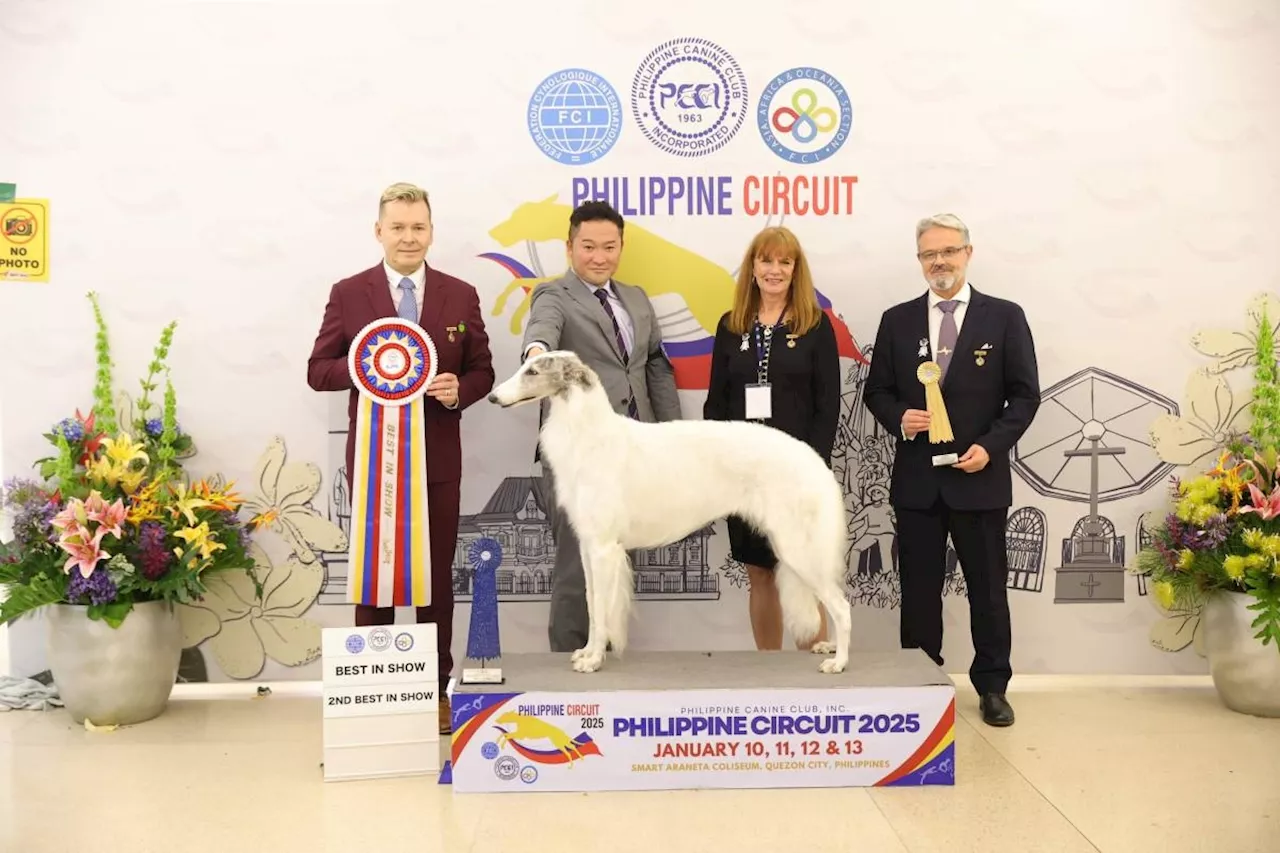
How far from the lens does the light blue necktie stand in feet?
13.8

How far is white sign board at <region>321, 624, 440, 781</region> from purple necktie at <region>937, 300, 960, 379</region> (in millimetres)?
2331

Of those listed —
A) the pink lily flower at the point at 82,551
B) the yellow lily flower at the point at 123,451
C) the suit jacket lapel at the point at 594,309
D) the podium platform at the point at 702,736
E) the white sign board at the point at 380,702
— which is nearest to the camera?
the podium platform at the point at 702,736

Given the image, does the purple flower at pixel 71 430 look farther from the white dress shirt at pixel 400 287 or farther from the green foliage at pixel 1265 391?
the green foliage at pixel 1265 391

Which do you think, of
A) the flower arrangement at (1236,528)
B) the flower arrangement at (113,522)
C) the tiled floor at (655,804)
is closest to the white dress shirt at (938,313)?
the flower arrangement at (1236,528)

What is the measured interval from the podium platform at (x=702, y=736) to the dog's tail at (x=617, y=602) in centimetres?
24

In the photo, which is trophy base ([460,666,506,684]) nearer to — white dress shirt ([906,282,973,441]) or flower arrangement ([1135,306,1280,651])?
white dress shirt ([906,282,973,441])

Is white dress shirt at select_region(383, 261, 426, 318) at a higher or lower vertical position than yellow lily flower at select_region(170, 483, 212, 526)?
higher

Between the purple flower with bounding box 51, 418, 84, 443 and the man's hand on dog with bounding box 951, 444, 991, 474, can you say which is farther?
the purple flower with bounding box 51, 418, 84, 443

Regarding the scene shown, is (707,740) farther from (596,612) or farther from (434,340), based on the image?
(434,340)

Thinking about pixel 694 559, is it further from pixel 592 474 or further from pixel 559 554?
pixel 592 474

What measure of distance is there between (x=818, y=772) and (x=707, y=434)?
1246 mm

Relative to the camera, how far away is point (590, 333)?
167 inches

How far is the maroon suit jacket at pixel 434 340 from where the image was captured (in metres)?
4.17

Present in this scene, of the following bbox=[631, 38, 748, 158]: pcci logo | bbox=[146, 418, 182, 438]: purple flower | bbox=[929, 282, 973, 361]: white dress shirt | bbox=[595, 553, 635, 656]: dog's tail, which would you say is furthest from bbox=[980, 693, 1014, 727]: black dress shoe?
bbox=[146, 418, 182, 438]: purple flower
